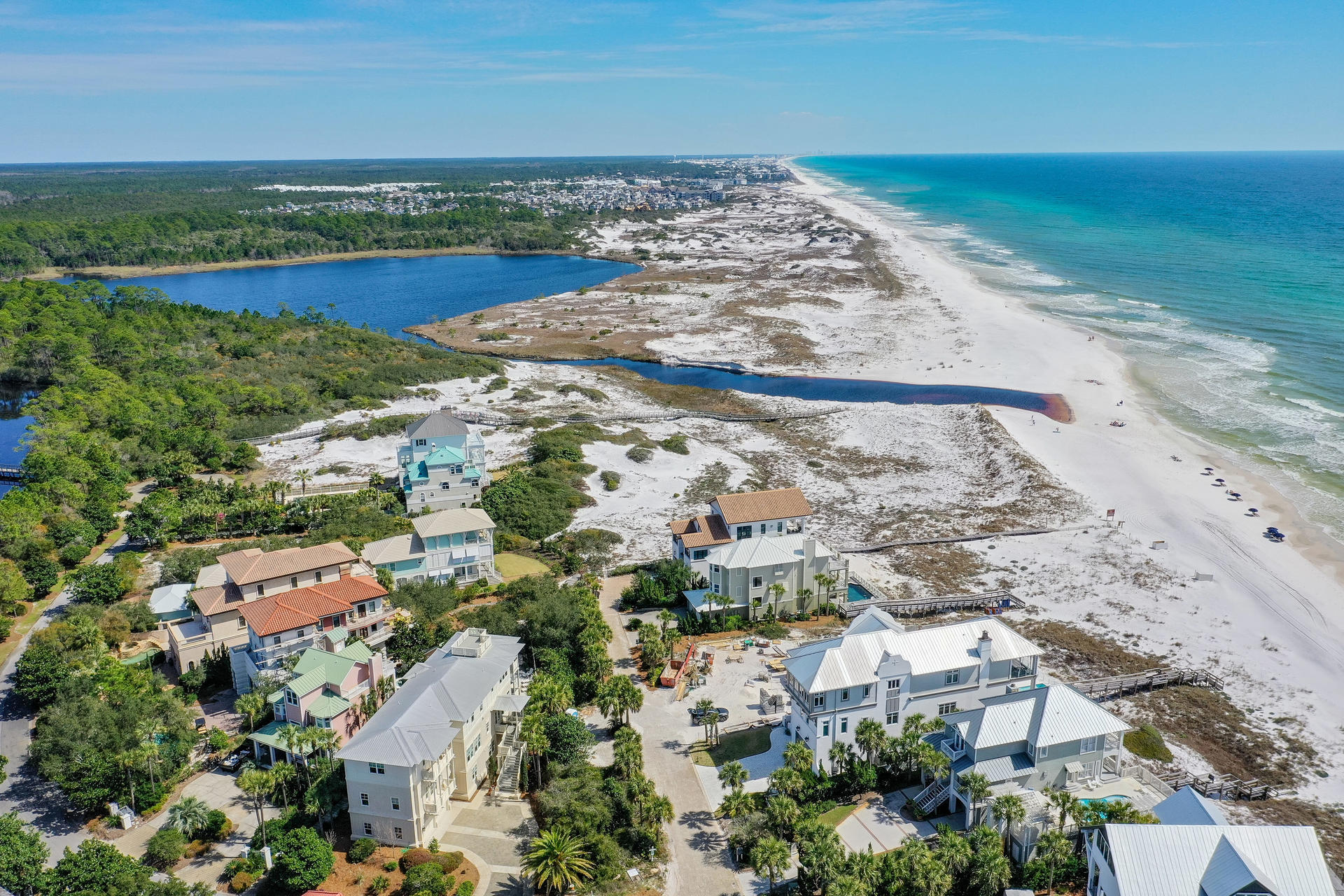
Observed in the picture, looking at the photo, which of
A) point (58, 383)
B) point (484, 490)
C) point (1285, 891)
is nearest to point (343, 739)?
point (484, 490)

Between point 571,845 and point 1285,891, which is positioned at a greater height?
point 1285,891

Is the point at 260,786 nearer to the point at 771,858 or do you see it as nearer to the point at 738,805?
the point at 738,805

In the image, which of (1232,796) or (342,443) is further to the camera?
(342,443)

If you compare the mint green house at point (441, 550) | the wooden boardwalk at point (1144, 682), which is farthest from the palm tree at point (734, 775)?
the mint green house at point (441, 550)

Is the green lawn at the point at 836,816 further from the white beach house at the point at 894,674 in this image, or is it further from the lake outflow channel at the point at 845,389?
the lake outflow channel at the point at 845,389

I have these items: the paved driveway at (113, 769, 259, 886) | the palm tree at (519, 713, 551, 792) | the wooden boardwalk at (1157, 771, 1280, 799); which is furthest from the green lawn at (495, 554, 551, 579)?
the wooden boardwalk at (1157, 771, 1280, 799)

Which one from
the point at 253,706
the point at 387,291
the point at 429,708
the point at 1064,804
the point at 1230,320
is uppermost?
the point at 1230,320

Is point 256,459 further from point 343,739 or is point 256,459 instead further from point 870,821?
point 870,821

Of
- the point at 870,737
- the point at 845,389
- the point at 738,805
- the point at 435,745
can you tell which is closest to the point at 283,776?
the point at 435,745

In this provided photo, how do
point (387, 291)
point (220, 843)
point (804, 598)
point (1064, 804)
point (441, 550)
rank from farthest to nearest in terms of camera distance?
point (387, 291)
point (441, 550)
point (804, 598)
point (220, 843)
point (1064, 804)
